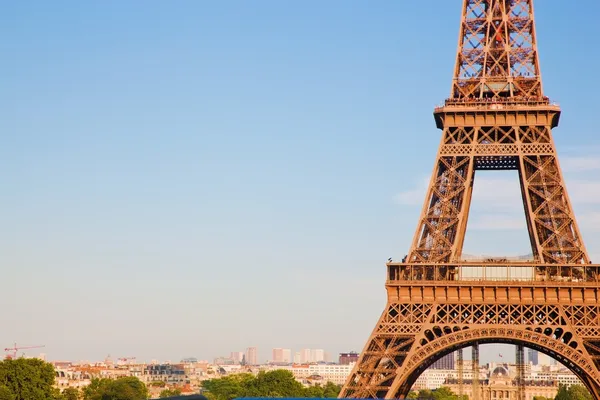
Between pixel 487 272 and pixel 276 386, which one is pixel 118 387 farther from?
pixel 487 272

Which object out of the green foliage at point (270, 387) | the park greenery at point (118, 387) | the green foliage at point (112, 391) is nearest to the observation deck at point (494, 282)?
the park greenery at point (118, 387)

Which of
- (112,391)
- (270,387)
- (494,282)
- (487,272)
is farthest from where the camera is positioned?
(112,391)

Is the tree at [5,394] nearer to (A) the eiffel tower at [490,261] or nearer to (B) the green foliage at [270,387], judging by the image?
(A) the eiffel tower at [490,261]

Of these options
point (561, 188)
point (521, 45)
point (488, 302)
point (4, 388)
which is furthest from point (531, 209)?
point (4, 388)

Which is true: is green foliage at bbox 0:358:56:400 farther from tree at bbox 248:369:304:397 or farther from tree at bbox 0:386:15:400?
tree at bbox 248:369:304:397

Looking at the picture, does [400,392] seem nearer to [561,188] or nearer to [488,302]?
[488,302]

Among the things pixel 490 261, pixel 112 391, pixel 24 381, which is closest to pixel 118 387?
pixel 112 391
